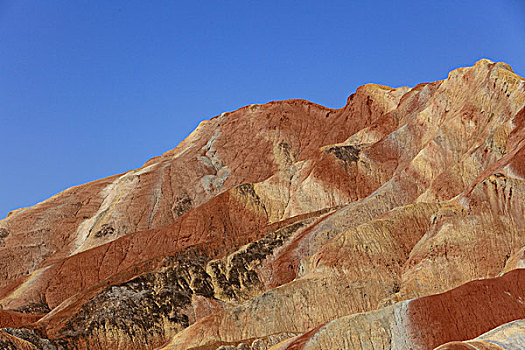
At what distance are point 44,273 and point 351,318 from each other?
56309mm

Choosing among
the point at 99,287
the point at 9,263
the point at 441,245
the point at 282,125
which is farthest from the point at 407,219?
the point at 282,125

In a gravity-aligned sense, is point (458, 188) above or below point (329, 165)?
below

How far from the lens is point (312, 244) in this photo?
7056cm

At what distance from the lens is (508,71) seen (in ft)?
276

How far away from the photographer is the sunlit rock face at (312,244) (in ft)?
154

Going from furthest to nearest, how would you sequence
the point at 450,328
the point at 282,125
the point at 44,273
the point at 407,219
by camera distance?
the point at 282,125 → the point at 44,273 → the point at 407,219 → the point at 450,328

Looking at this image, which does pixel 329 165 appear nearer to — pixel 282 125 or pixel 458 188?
pixel 458 188

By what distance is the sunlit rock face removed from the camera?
47000 mm

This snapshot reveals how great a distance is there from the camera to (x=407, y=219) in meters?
64.8

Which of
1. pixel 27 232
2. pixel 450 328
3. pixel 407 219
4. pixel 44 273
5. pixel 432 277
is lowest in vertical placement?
pixel 450 328

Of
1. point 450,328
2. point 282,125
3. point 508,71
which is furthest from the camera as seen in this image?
point 282,125

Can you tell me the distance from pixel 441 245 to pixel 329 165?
39.4 m

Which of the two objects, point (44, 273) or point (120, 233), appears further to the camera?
point (120, 233)

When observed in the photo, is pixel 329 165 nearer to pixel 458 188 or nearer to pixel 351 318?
pixel 458 188
